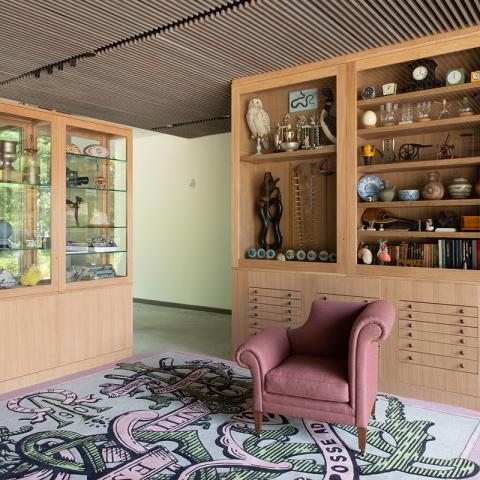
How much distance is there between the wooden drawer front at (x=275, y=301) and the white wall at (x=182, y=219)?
2805 mm

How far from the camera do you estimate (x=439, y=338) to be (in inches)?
Answer: 150

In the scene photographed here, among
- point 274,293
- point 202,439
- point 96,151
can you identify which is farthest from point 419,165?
point 96,151

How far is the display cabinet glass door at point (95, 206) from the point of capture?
15.3 ft

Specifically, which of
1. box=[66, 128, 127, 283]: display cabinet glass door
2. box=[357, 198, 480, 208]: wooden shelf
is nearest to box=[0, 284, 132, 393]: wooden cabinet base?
box=[66, 128, 127, 283]: display cabinet glass door

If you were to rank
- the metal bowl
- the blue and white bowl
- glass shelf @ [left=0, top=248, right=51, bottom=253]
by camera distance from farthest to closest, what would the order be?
the metal bowl, glass shelf @ [left=0, top=248, right=51, bottom=253], the blue and white bowl

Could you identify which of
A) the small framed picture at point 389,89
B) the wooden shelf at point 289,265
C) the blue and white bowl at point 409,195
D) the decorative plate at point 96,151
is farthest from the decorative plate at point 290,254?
the decorative plate at point 96,151

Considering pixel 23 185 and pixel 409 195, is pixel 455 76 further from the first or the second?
pixel 23 185

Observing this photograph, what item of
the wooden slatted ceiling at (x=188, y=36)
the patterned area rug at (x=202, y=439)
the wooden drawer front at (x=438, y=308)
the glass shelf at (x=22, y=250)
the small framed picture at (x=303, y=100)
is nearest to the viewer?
the patterned area rug at (x=202, y=439)

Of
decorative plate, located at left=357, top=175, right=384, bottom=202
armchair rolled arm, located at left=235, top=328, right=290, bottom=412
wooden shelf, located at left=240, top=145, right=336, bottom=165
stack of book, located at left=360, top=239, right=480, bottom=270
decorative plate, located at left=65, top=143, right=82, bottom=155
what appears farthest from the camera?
decorative plate, located at left=65, top=143, right=82, bottom=155

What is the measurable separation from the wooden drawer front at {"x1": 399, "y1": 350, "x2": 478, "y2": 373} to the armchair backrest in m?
0.80

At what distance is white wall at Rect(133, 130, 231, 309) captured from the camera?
7730mm

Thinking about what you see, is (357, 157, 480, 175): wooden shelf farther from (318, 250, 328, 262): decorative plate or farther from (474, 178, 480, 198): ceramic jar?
(318, 250, 328, 262): decorative plate

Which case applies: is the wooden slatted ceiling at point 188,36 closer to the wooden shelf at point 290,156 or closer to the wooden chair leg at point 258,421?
the wooden shelf at point 290,156

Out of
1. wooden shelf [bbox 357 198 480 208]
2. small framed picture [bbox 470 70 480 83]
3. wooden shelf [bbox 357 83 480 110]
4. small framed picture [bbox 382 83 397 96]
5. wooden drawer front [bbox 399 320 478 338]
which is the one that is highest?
small framed picture [bbox 382 83 397 96]
